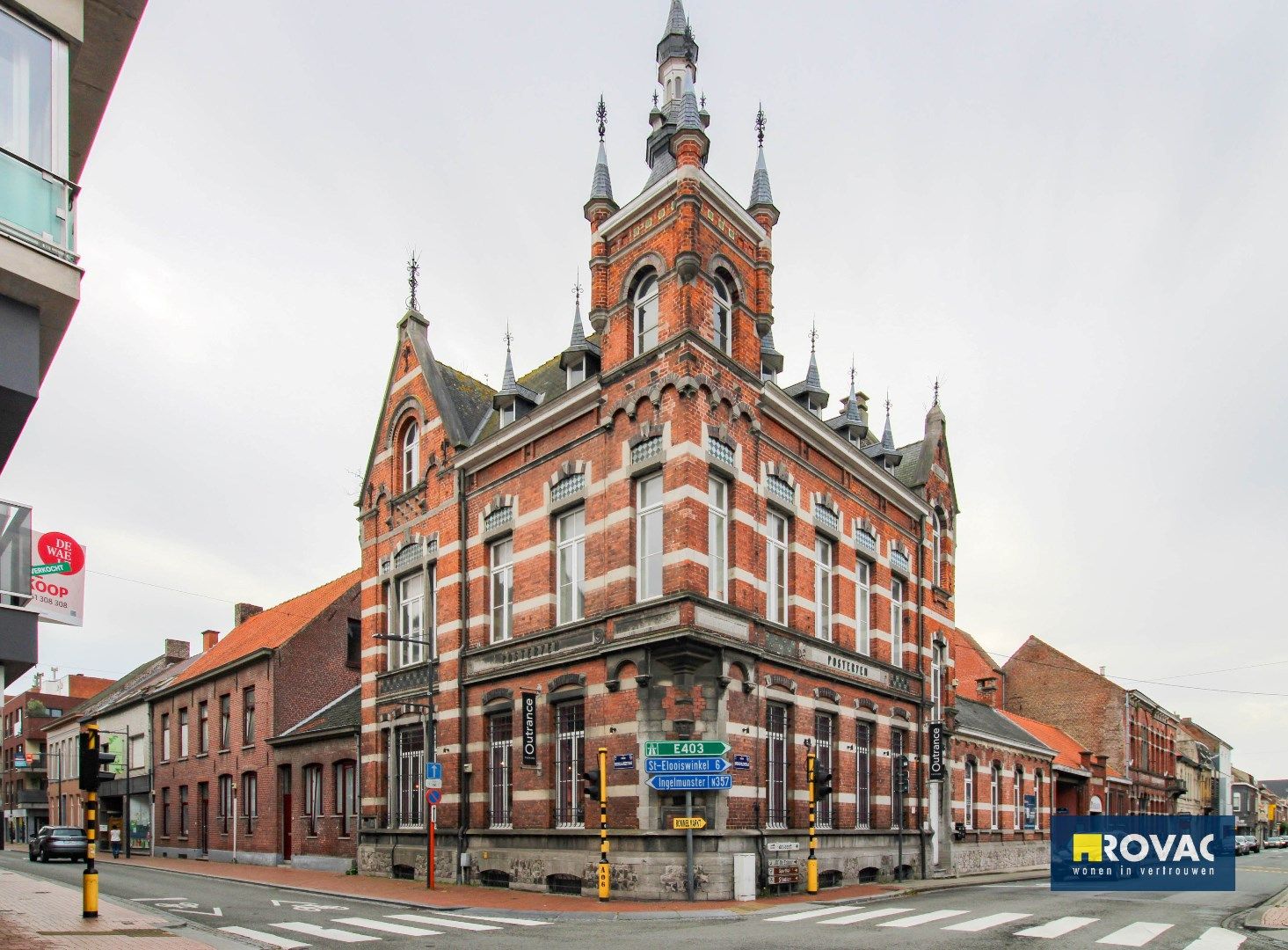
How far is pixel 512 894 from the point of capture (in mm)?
19781

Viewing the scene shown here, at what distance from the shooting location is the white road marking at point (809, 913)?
15.8 m

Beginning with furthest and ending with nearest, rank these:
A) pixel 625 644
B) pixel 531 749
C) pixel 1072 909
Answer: pixel 531 749
pixel 625 644
pixel 1072 909

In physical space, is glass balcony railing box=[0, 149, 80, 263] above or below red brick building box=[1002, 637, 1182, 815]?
above

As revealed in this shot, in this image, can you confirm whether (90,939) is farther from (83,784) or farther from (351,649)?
(351,649)

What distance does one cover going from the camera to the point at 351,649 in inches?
1398

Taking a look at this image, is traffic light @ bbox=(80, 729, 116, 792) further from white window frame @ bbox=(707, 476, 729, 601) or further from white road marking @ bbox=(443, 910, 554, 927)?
white window frame @ bbox=(707, 476, 729, 601)

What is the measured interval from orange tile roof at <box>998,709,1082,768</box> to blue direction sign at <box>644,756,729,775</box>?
25.7m

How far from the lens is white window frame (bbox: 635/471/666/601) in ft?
63.7

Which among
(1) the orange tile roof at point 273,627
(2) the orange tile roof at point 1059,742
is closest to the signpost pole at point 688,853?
(1) the orange tile roof at point 273,627

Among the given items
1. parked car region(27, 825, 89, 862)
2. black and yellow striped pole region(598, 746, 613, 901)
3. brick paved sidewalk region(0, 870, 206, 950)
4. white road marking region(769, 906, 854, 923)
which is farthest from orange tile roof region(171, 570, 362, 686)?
white road marking region(769, 906, 854, 923)

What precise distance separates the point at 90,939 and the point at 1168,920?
15111 millimetres

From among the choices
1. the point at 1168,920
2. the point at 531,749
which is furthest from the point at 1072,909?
the point at 531,749

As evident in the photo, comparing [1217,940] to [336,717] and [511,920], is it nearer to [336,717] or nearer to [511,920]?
[511,920]

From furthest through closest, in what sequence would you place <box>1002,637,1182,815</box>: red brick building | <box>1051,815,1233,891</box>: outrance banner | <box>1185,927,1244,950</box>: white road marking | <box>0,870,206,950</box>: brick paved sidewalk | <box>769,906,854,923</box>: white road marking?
1. <box>1002,637,1182,815</box>: red brick building
2. <box>1051,815,1233,891</box>: outrance banner
3. <box>769,906,854,923</box>: white road marking
4. <box>1185,927,1244,950</box>: white road marking
5. <box>0,870,206,950</box>: brick paved sidewalk
